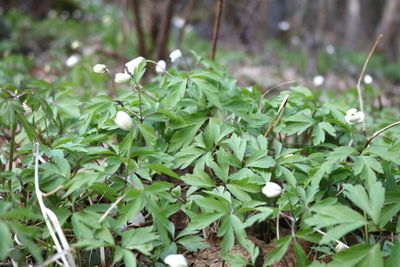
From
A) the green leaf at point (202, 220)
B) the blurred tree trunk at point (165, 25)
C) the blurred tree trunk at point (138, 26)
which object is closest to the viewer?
the green leaf at point (202, 220)

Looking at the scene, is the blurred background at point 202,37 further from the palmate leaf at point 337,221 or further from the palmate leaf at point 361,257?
the palmate leaf at point 361,257

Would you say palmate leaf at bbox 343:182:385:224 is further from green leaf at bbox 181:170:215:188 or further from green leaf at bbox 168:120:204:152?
green leaf at bbox 168:120:204:152

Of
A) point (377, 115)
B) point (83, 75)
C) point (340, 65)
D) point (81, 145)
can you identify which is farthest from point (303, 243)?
point (340, 65)

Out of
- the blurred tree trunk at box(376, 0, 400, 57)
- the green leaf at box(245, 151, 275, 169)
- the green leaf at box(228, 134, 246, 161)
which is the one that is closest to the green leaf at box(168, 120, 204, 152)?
the green leaf at box(228, 134, 246, 161)

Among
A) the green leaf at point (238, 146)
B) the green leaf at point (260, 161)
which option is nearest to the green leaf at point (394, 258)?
the green leaf at point (260, 161)

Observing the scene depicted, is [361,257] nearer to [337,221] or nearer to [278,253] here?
[337,221]
